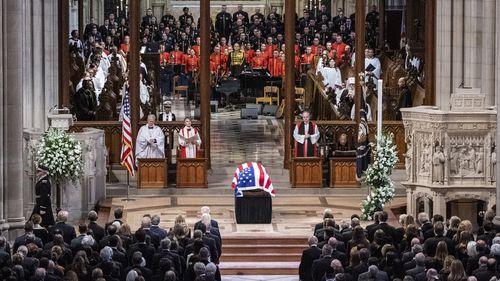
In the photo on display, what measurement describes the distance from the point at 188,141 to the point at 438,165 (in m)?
7.25

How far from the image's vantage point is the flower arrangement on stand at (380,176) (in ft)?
120

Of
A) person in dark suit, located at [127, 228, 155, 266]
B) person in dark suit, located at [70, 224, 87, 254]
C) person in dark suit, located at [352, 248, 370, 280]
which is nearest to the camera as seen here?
person in dark suit, located at [352, 248, 370, 280]

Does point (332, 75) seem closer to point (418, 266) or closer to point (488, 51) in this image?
point (488, 51)

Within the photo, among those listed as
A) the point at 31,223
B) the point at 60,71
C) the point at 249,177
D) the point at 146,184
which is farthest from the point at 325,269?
the point at 60,71

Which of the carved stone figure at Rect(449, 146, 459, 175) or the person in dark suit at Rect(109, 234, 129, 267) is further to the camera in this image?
the carved stone figure at Rect(449, 146, 459, 175)

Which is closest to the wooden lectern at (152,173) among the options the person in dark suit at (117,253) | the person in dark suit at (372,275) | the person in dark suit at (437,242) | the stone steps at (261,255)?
the stone steps at (261,255)

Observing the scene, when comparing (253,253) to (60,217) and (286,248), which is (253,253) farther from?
(60,217)

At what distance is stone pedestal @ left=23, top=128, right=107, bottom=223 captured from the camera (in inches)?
1464

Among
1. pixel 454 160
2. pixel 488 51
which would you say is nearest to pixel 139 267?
pixel 454 160

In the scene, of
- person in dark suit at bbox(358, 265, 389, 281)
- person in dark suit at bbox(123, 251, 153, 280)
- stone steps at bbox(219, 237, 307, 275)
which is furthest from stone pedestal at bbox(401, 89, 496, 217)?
person in dark suit at bbox(123, 251, 153, 280)

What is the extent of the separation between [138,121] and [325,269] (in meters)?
14.1

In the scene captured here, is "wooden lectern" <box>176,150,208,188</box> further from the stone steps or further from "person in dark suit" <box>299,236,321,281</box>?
"person in dark suit" <box>299,236,321,281</box>

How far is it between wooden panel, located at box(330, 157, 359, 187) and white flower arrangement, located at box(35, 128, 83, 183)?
6.87 metres

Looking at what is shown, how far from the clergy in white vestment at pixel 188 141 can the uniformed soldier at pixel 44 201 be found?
6879 millimetres
